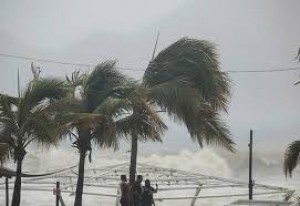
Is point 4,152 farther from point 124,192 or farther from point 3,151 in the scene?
point 124,192

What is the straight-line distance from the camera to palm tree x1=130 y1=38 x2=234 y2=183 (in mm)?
18906

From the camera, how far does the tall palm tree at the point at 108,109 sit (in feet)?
55.2

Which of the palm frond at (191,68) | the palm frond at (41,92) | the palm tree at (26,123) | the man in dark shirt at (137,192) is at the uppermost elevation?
the palm frond at (191,68)

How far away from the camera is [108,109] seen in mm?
16703

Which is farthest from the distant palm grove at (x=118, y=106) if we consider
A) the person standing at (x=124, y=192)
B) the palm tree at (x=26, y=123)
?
the person standing at (x=124, y=192)

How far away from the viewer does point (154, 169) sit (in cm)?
3550

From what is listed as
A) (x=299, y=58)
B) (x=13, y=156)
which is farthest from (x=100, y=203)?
(x=299, y=58)

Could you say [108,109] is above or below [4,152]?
Answer: above

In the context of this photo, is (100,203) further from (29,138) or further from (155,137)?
(29,138)

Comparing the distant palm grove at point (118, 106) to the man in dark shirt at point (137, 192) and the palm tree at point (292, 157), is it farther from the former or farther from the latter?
the palm tree at point (292, 157)

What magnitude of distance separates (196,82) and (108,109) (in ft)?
14.8

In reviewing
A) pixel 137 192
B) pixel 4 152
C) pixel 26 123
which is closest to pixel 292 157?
pixel 137 192

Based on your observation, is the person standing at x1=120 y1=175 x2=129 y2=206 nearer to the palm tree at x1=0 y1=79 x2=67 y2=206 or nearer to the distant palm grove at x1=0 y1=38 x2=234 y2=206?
the distant palm grove at x1=0 y1=38 x2=234 y2=206

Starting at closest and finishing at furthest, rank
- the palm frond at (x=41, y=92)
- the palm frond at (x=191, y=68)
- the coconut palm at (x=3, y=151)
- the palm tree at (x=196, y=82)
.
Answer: the coconut palm at (x=3, y=151) → the palm frond at (x=41, y=92) → the palm tree at (x=196, y=82) → the palm frond at (x=191, y=68)
